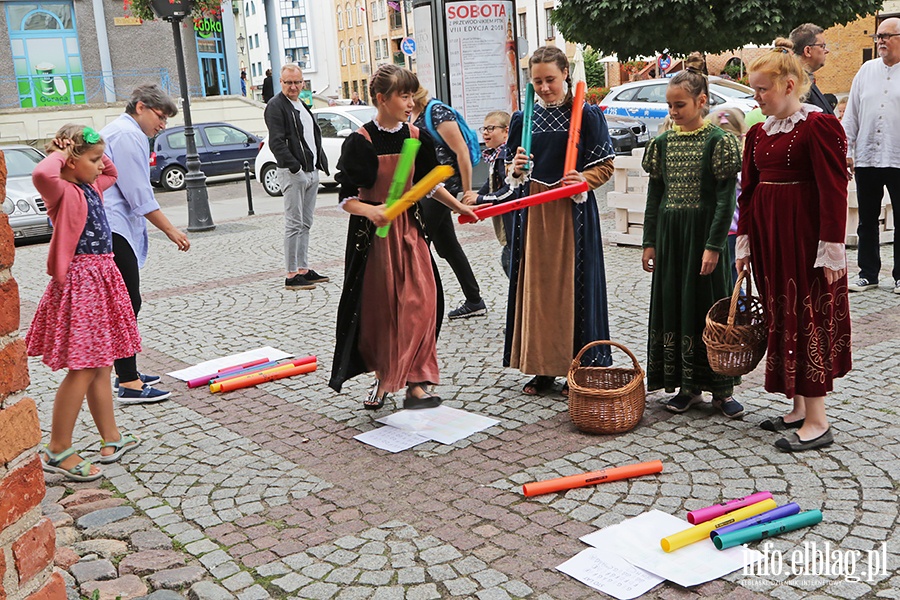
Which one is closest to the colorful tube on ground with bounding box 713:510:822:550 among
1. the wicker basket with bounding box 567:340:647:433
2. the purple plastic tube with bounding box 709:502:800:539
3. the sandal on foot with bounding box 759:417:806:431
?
the purple plastic tube with bounding box 709:502:800:539

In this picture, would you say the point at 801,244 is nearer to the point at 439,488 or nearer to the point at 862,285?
the point at 439,488

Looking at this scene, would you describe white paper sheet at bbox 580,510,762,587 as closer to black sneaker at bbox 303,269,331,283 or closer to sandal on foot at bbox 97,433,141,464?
sandal on foot at bbox 97,433,141,464

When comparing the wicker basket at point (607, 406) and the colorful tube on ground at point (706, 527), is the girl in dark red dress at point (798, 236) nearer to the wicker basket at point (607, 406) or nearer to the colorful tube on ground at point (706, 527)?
the wicker basket at point (607, 406)

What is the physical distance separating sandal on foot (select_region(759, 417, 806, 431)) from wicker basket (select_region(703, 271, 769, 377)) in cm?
39

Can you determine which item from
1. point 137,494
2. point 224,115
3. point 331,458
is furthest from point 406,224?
point 224,115

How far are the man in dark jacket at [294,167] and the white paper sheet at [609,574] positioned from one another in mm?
5903

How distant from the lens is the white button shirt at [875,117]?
276 inches

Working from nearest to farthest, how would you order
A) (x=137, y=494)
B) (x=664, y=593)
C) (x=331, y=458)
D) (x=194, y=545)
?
(x=664, y=593) < (x=194, y=545) < (x=137, y=494) < (x=331, y=458)

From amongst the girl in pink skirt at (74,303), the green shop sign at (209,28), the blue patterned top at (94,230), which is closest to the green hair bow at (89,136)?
the girl in pink skirt at (74,303)

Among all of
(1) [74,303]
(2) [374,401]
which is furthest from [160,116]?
(2) [374,401]

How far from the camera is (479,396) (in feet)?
18.0

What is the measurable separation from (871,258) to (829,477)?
3.97 m

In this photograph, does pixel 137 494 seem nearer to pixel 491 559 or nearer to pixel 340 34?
pixel 491 559

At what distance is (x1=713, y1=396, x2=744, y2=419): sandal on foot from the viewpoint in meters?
4.83
